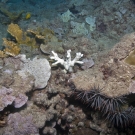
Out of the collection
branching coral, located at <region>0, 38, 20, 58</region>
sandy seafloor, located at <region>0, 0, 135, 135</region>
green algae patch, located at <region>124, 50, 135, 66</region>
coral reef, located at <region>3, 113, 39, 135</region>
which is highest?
branching coral, located at <region>0, 38, 20, 58</region>

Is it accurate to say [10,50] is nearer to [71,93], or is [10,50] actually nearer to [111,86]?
[71,93]

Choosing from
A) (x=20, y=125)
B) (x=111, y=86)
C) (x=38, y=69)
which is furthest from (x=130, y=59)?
(x=20, y=125)

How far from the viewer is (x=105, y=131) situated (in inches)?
176

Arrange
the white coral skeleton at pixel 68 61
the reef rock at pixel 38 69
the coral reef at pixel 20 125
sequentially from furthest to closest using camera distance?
the white coral skeleton at pixel 68 61
the reef rock at pixel 38 69
the coral reef at pixel 20 125

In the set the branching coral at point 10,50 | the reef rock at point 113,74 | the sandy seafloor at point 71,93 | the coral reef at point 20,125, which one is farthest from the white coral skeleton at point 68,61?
the coral reef at point 20,125

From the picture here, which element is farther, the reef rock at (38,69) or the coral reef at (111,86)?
the reef rock at (38,69)

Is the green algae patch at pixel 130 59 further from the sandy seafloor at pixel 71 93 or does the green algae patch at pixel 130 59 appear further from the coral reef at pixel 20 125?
the coral reef at pixel 20 125

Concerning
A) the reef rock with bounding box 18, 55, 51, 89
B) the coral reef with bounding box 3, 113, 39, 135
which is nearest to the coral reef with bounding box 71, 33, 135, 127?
the reef rock with bounding box 18, 55, 51, 89

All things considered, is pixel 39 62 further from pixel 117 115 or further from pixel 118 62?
pixel 117 115

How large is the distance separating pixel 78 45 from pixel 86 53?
37 centimetres

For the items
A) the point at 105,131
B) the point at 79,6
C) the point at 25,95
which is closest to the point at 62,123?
the point at 105,131

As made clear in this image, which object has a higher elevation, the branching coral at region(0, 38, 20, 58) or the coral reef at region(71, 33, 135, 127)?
the branching coral at region(0, 38, 20, 58)

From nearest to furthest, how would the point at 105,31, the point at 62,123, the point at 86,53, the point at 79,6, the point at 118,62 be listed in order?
the point at 118,62 < the point at 62,123 < the point at 86,53 < the point at 105,31 < the point at 79,6

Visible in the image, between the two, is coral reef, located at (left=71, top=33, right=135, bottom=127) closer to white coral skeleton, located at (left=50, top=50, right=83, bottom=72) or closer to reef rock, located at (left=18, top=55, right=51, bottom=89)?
white coral skeleton, located at (left=50, top=50, right=83, bottom=72)
